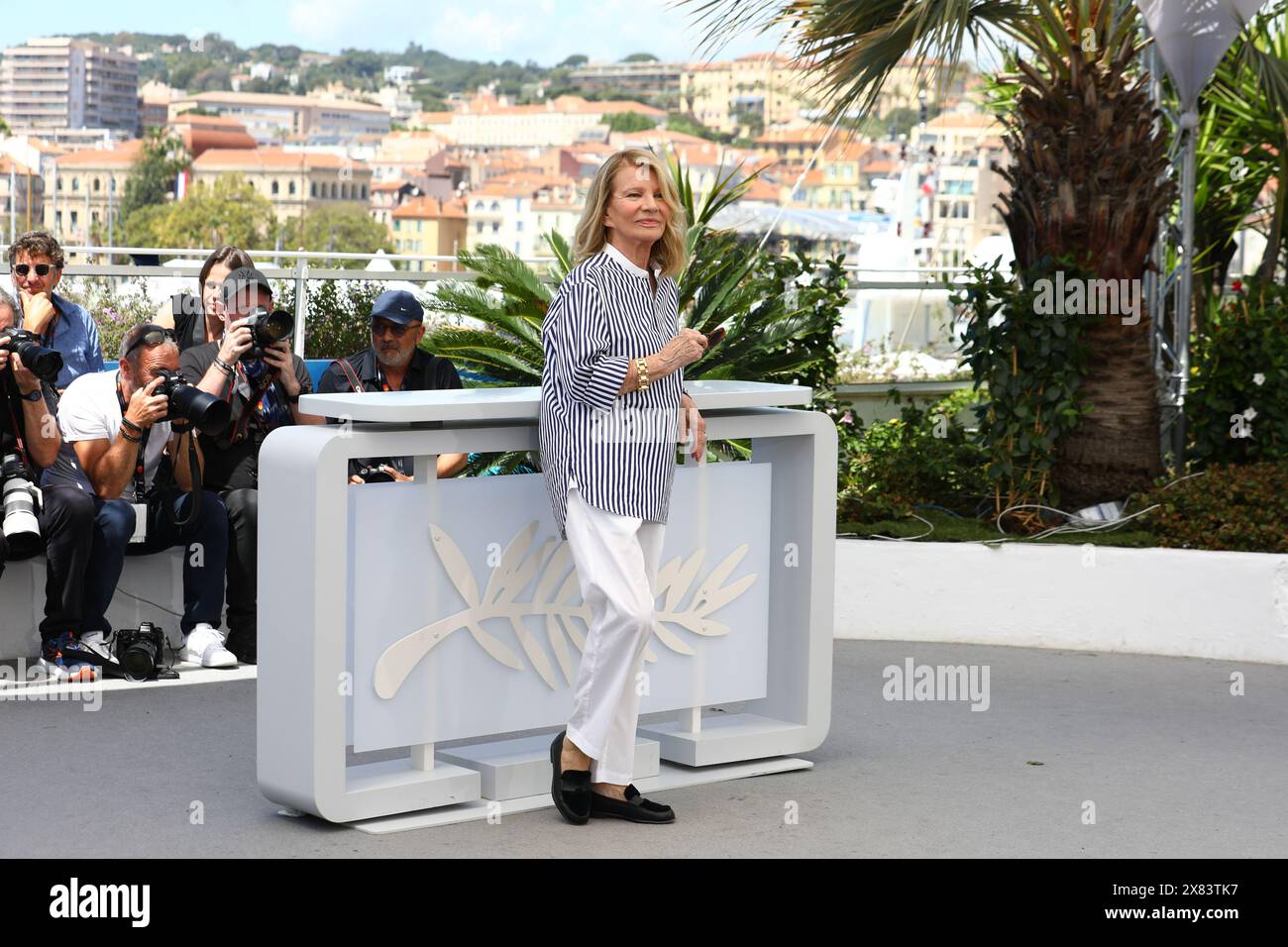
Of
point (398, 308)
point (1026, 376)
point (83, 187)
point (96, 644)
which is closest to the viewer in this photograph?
point (96, 644)

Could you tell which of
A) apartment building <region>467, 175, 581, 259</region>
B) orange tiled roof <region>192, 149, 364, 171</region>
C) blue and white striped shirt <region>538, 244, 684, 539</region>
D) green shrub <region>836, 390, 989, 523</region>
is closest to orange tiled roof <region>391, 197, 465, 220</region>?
apartment building <region>467, 175, 581, 259</region>

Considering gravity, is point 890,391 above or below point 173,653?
above

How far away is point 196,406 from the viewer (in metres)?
6.06

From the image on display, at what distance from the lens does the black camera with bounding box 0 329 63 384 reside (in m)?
5.91

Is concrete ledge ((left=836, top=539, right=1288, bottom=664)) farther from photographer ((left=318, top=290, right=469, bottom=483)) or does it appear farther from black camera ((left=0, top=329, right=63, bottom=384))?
black camera ((left=0, top=329, right=63, bottom=384))

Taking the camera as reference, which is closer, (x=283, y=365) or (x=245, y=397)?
(x=283, y=365)

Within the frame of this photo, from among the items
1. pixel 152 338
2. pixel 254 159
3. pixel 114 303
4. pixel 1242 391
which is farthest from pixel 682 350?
pixel 254 159

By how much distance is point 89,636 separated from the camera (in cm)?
630

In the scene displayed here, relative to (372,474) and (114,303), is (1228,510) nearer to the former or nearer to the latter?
(372,474)

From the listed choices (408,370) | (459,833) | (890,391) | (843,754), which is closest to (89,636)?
(408,370)

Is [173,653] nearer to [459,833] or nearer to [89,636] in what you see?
[89,636]

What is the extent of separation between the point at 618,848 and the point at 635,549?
789 millimetres

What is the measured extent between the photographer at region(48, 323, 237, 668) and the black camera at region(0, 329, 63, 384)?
0.32 metres

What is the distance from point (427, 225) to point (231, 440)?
165 metres
